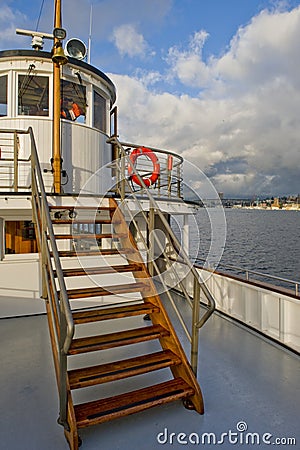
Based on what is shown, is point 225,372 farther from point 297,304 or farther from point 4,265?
point 4,265

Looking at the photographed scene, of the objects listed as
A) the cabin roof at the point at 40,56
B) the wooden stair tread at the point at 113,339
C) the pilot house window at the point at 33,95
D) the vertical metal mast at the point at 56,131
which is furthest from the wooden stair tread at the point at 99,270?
the cabin roof at the point at 40,56

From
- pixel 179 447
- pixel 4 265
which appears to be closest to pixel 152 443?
pixel 179 447

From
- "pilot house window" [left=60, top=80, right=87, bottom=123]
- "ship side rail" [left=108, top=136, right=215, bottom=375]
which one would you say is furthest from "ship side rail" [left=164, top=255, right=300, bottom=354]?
"pilot house window" [left=60, top=80, right=87, bottom=123]

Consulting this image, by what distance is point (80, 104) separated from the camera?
5.96 metres

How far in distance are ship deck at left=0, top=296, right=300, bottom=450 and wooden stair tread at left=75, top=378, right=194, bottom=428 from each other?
178 millimetres

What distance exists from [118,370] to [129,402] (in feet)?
0.87

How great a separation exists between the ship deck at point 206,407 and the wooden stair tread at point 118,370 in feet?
1.17

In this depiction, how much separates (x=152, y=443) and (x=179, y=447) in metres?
0.19

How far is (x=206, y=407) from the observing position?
111 inches

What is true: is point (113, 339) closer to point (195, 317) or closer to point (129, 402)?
point (129, 402)

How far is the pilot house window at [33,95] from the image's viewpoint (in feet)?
18.3

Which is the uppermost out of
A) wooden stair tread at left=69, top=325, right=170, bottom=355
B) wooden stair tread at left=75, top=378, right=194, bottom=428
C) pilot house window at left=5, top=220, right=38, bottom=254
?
pilot house window at left=5, top=220, right=38, bottom=254

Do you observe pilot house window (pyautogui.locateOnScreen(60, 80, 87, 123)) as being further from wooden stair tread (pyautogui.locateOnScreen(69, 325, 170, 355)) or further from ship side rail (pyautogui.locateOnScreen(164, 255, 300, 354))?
wooden stair tread (pyautogui.locateOnScreen(69, 325, 170, 355))

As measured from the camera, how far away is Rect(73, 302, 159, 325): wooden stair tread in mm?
2898
